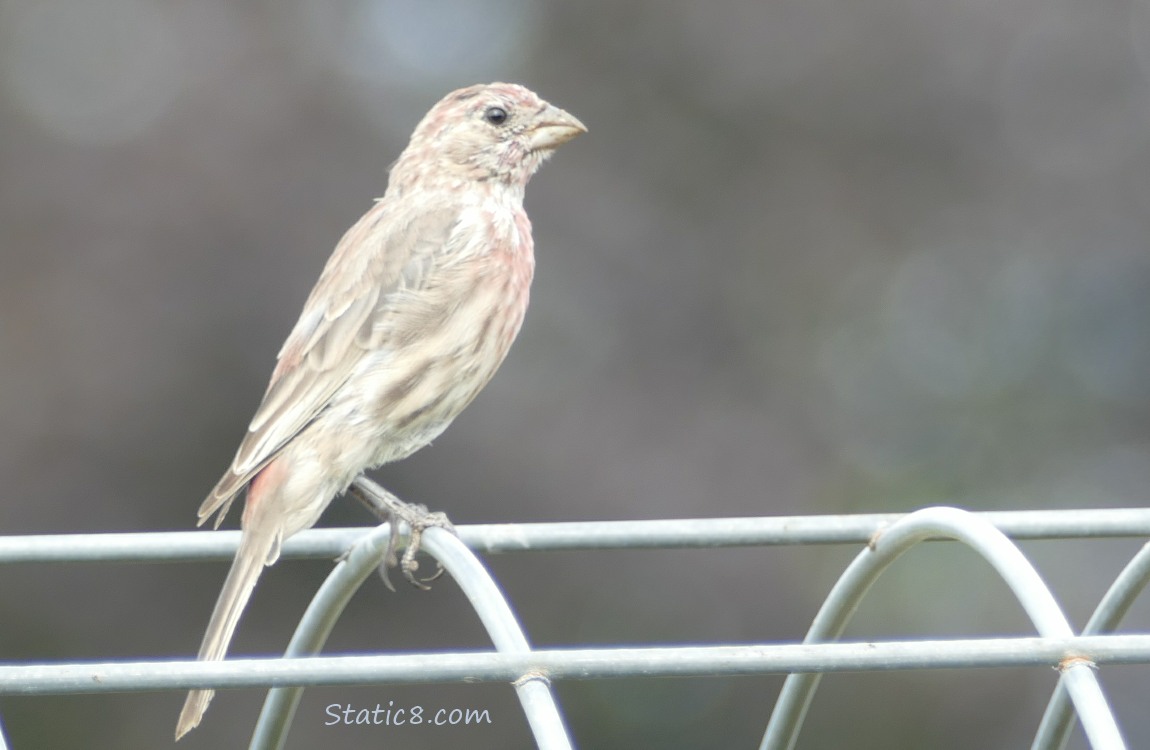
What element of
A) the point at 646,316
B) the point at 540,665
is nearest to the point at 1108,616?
the point at 540,665

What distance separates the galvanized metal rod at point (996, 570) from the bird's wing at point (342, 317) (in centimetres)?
157

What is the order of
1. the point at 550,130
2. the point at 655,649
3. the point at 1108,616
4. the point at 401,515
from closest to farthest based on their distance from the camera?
the point at 655,649 → the point at 1108,616 → the point at 401,515 → the point at 550,130

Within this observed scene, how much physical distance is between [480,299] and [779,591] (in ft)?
6.81

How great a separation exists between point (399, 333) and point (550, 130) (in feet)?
2.78

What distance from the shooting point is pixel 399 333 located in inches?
169

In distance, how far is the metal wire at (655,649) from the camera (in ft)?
6.69

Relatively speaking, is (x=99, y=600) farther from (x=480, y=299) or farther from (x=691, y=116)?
(x=691, y=116)

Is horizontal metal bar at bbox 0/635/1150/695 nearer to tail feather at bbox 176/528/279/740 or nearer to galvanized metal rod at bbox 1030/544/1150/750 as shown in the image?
galvanized metal rod at bbox 1030/544/1150/750

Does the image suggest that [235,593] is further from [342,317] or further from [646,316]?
[646,316]

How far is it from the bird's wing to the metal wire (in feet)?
3.19

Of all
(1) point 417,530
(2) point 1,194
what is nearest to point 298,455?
(1) point 417,530

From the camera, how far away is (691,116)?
6570mm

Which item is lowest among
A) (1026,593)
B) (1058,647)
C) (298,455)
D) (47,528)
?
(1058,647)

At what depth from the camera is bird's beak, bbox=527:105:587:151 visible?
470 cm
